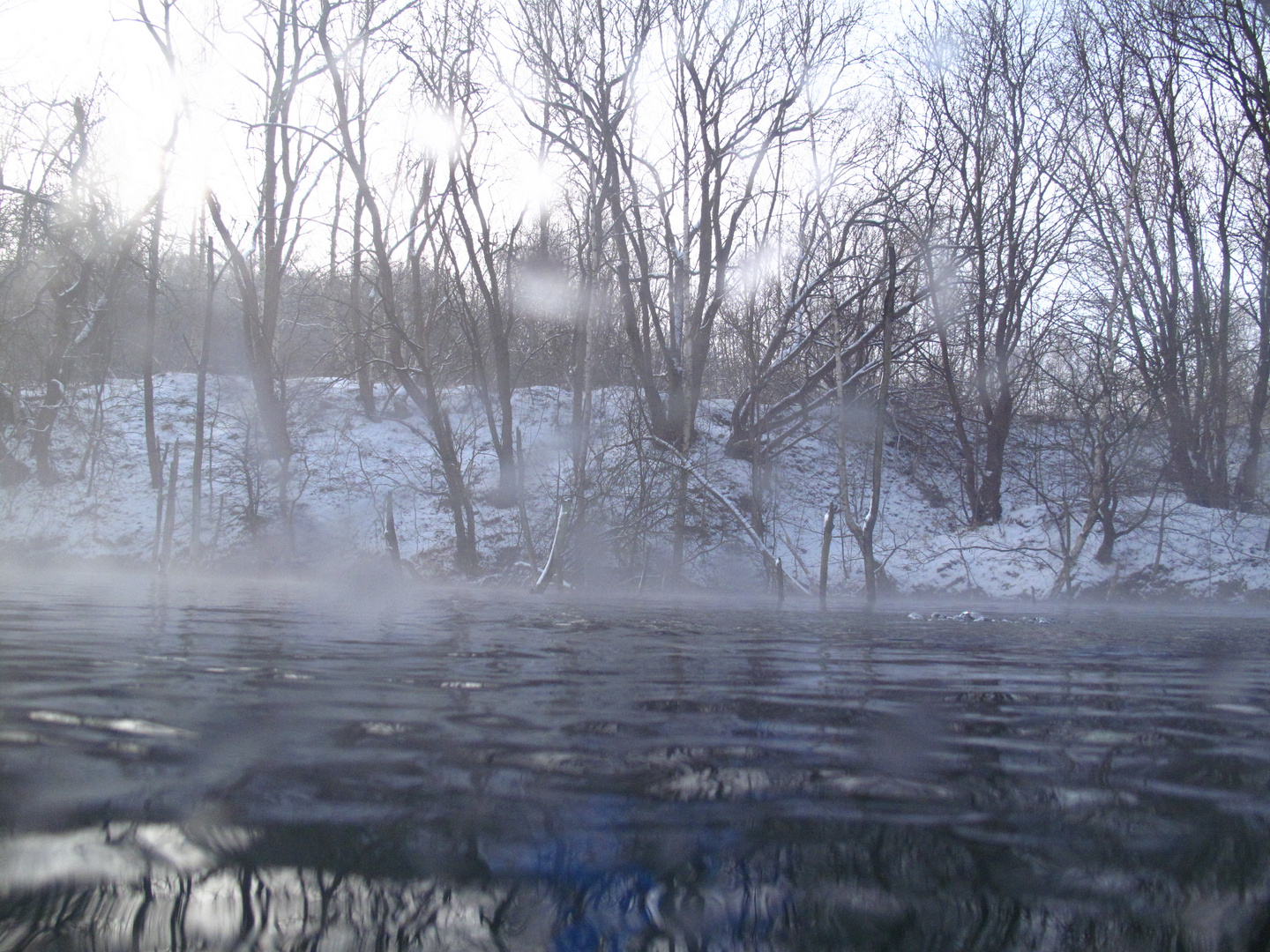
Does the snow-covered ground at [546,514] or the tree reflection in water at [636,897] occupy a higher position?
the snow-covered ground at [546,514]

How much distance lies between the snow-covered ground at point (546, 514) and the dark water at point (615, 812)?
10.8 m

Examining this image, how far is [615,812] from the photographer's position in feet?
4.41

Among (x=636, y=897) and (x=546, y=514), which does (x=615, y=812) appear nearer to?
(x=636, y=897)

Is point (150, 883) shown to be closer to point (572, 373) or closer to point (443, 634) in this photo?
point (443, 634)

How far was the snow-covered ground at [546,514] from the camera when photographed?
1526 cm

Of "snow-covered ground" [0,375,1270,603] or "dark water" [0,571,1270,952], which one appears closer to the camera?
"dark water" [0,571,1270,952]

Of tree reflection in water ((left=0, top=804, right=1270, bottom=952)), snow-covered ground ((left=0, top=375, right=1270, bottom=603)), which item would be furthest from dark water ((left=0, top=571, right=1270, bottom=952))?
snow-covered ground ((left=0, top=375, right=1270, bottom=603))

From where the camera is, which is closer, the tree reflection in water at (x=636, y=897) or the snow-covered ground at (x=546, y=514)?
the tree reflection in water at (x=636, y=897)

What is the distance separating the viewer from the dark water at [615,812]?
1.00 m

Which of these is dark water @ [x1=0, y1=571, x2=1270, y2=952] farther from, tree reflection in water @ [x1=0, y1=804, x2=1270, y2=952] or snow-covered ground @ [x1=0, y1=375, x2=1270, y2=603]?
snow-covered ground @ [x1=0, y1=375, x2=1270, y2=603]

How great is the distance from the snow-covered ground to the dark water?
10.8 m

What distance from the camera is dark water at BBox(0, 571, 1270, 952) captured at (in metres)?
1.00

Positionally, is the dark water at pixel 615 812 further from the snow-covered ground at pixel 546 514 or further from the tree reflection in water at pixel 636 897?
the snow-covered ground at pixel 546 514

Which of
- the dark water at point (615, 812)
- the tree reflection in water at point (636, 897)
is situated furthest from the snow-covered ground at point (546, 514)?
the tree reflection in water at point (636, 897)
